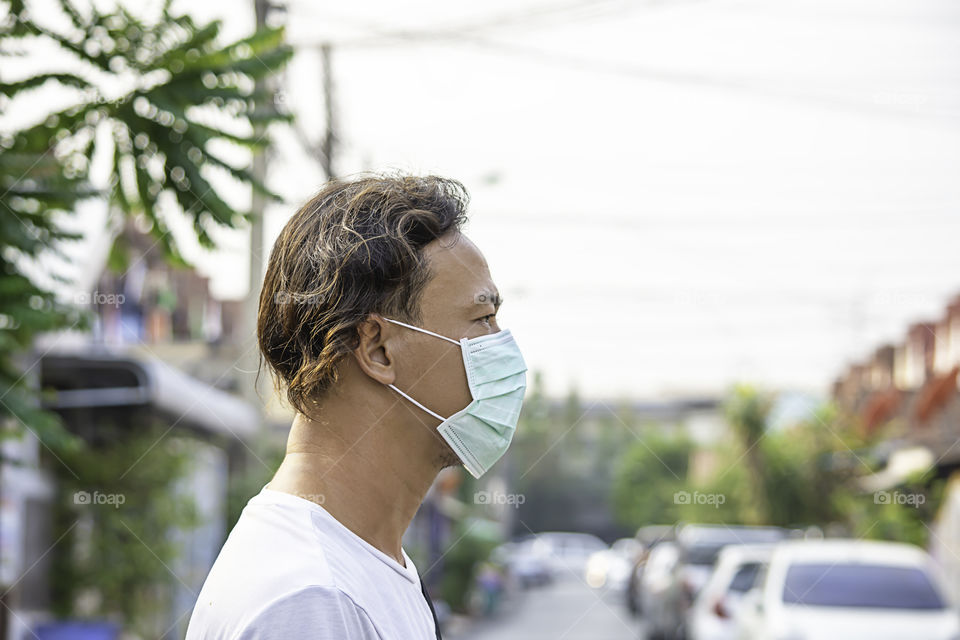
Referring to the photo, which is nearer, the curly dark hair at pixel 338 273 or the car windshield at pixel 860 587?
the curly dark hair at pixel 338 273

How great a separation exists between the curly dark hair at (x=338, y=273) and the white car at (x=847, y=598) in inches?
283

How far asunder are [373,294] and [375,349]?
0.10 meters

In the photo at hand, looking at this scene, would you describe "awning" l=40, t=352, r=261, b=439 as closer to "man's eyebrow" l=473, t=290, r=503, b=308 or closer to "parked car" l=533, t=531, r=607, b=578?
"man's eyebrow" l=473, t=290, r=503, b=308

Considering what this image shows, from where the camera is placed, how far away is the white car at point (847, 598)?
8.30 m

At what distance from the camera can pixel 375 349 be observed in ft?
6.10

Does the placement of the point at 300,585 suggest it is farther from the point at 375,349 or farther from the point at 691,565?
the point at 691,565

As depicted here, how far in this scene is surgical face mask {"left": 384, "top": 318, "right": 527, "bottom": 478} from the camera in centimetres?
198

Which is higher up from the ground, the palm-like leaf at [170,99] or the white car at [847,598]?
the palm-like leaf at [170,99]

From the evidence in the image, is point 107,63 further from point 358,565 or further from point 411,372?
point 358,565

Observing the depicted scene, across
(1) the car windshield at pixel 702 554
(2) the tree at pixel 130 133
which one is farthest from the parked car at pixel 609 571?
(2) the tree at pixel 130 133

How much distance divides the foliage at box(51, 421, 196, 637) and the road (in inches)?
310

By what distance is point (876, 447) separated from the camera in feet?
75.2

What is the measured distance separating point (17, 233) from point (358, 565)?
319cm

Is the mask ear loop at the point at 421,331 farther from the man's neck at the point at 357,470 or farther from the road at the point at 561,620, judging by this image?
the road at the point at 561,620
